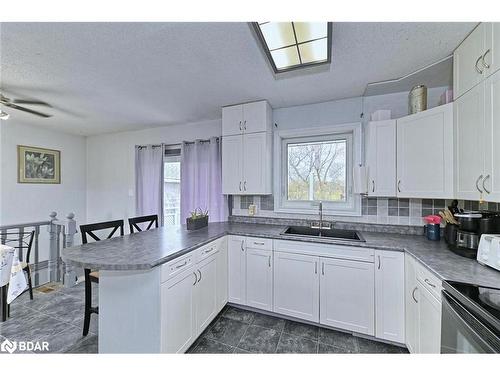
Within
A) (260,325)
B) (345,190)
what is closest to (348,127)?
(345,190)

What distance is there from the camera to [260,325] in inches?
77.7

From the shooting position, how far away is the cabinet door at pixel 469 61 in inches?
50.7

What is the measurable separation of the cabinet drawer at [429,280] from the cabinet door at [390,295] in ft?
0.74

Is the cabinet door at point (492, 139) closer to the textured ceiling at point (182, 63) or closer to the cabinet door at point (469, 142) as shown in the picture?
the cabinet door at point (469, 142)

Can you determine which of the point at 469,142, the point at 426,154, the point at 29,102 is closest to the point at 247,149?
the point at 426,154

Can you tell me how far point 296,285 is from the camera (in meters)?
1.96

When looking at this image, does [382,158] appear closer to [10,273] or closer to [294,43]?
[294,43]

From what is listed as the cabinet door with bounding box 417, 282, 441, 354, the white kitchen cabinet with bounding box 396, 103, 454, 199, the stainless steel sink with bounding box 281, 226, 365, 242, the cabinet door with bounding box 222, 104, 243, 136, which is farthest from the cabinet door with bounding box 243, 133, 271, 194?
the cabinet door with bounding box 417, 282, 441, 354

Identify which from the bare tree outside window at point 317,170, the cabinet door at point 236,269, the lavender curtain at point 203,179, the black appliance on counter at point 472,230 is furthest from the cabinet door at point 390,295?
the lavender curtain at point 203,179

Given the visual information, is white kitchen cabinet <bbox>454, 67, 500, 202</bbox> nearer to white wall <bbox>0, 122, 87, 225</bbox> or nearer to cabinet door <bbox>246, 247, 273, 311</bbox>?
cabinet door <bbox>246, 247, 273, 311</bbox>

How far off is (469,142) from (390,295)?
1282 mm

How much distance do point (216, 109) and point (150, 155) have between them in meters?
1.60

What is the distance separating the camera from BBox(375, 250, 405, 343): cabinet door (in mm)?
1640

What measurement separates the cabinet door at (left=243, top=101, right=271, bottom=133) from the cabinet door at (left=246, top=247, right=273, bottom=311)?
4.58 feet
